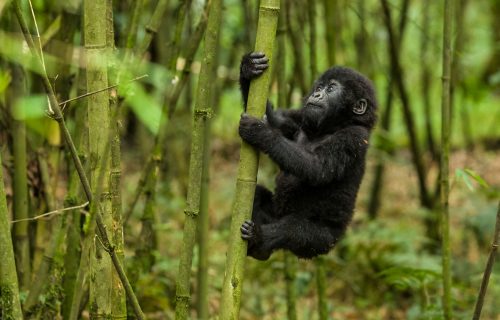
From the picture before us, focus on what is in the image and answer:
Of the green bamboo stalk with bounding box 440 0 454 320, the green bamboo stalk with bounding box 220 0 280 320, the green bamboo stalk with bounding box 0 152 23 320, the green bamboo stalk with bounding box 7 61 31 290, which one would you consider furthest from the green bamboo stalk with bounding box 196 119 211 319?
the green bamboo stalk with bounding box 0 152 23 320

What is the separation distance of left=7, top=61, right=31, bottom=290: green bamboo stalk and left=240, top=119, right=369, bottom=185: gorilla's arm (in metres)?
1.31

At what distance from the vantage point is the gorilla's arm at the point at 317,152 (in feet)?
10.2

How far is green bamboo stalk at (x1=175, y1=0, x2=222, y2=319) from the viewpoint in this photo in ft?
9.29

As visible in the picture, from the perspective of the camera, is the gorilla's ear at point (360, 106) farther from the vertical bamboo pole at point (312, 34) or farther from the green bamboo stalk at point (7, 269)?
the green bamboo stalk at point (7, 269)

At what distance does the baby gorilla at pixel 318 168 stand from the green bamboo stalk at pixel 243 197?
0.57m

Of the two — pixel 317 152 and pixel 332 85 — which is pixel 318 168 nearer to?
pixel 317 152

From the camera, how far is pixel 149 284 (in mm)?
5117

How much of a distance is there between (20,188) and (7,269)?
1.17 meters

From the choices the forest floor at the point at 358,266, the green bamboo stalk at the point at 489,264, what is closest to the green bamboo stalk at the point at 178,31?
the forest floor at the point at 358,266

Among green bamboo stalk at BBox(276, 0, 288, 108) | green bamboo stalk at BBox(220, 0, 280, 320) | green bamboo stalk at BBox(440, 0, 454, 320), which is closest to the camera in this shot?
green bamboo stalk at BBox(220, 0, 280, 320)

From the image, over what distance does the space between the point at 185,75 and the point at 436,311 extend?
2116 millimetres

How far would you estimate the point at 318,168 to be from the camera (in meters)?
3.47

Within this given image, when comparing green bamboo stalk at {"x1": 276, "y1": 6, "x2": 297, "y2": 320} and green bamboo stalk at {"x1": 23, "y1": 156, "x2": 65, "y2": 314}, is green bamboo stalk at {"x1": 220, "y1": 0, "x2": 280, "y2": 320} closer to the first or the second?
green bamboo stalk at {"x1": 23, "y1": 156, "x2": 65, "y2": 314}

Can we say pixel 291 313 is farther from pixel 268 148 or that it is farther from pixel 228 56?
pixel 228 56
